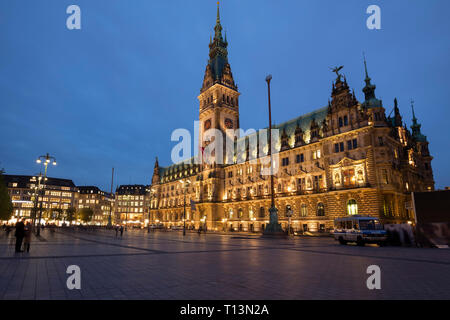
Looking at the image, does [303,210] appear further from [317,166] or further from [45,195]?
[45,195]

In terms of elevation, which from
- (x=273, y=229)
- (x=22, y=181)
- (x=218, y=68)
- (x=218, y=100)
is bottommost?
(x=273, y=229)

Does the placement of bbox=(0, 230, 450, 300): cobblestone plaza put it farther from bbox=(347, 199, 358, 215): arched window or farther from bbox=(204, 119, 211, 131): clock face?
bbox=(204, 119, 211, 131): clock face

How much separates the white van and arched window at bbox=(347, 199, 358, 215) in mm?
19724

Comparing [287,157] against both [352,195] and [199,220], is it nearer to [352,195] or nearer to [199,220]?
[352,195]

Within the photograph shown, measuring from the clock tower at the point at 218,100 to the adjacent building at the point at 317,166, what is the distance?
34 centimetres

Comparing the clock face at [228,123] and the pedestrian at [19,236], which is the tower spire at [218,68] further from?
the pedestrian at [19,236]

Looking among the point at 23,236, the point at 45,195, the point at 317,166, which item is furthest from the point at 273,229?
the point at 45,195

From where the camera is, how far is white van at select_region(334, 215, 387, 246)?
86.0 feet

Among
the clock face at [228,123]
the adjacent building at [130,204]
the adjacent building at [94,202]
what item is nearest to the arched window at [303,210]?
the clock face at [228,123]

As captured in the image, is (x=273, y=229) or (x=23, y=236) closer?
(x=23, y=236)

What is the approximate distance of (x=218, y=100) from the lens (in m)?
88.2

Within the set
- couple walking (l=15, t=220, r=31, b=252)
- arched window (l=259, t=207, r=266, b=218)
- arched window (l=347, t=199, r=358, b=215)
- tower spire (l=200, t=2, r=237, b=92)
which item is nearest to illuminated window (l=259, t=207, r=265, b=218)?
arched window (l=259, t=207, r=266, b=218)

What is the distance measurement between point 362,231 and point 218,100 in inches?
2705

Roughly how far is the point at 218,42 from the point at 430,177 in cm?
7811
